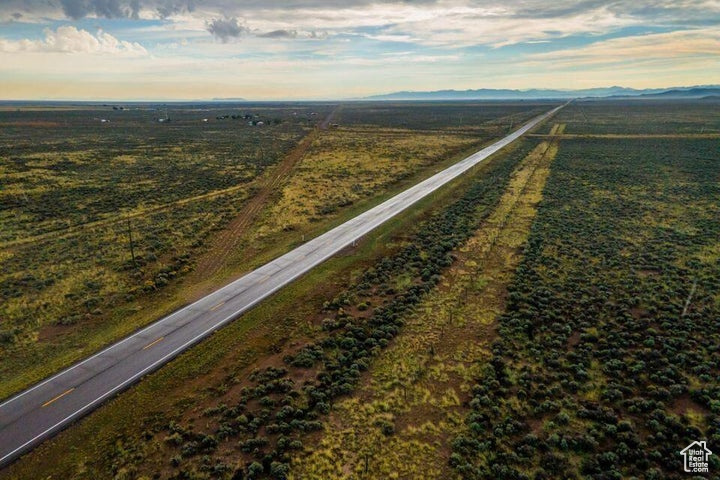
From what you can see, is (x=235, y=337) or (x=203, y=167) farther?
(x=203, y=167)

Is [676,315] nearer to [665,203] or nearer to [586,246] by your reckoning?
[586,246]

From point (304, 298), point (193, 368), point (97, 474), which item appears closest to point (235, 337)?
point (193, 368)

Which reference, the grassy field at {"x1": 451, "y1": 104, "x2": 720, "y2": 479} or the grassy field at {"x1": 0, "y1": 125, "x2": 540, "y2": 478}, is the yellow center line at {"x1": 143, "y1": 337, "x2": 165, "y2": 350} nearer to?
the grassy field at {"x1": 0, "y1": 125, "x2": 540, "y2": 478}

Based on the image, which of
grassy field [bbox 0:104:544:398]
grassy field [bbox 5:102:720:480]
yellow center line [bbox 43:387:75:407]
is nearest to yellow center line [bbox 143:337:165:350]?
grassy field [bbox 5:102:720:480]

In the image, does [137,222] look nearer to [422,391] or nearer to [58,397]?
[58,397]

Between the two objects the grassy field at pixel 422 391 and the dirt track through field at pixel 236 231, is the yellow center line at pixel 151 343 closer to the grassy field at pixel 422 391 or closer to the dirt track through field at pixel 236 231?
the dirt track through field at pixel 236 231

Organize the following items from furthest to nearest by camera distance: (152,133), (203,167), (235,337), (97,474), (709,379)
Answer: (152,133) < (203,167) < (235,337) < (709,379) < (97,474)

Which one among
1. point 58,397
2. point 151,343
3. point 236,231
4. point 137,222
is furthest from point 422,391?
point 137,222
